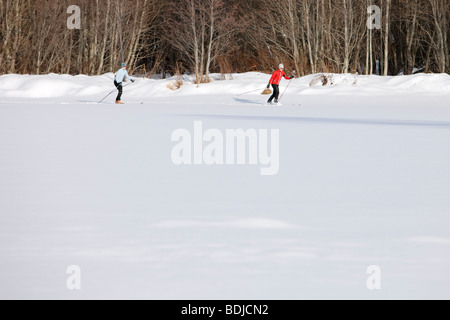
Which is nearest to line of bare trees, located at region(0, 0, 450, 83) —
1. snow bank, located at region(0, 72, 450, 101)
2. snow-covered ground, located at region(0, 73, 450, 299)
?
snow bank, located at region(0, 72, 450, 101)

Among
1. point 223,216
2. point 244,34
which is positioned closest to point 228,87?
point 244,34

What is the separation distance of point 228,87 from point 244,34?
1397 cm

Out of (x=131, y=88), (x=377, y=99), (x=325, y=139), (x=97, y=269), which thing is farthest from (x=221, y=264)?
(x=131, y=88)

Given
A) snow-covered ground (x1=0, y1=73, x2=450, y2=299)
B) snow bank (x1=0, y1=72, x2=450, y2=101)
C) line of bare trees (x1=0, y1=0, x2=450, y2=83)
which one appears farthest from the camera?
line of bare trees (x1=0, y1=0, x2=450, y2=83)

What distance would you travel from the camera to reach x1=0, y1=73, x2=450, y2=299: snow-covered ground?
5.14 metres

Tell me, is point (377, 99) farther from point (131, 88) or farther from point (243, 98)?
point (131, 88)

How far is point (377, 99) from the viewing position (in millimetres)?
29312

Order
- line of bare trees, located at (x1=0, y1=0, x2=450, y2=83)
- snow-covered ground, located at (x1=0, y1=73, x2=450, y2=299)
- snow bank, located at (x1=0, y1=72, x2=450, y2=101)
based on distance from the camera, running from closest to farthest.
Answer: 1. snow-covered ground, located at (x1=0, y1=73, x2=450, y2=299)
2. snow bank, located at (x1=0, y1=72, x2=450, y2=101)
3. line of bare trees, located at (x1=0, y1=0, x2=450, y2=83)

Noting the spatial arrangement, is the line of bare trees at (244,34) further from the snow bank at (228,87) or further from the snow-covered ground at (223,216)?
the snow-covered ground at (223,216)

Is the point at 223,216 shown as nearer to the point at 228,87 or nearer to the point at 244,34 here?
the point at 228,87

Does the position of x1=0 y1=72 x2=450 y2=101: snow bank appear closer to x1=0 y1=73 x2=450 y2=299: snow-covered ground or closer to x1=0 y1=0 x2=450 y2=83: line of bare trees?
x1=0 y1=0 x2=450 y2=83: line of bare trees

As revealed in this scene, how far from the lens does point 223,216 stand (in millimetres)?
7336

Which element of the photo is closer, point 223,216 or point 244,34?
point 223,216

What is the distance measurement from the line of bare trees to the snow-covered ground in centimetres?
2270
